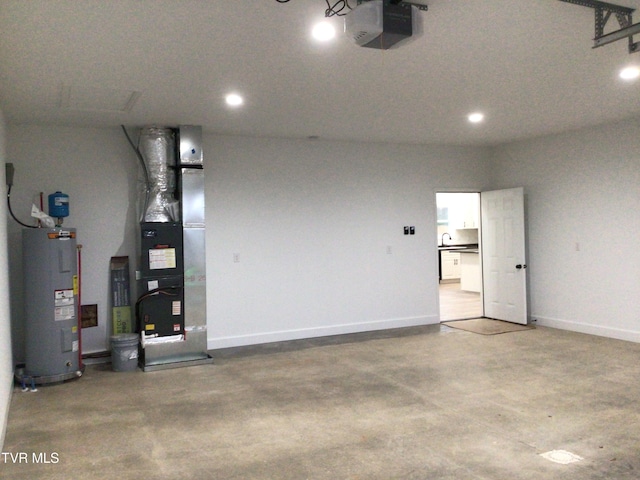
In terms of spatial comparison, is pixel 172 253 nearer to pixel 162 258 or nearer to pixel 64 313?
pixel 162 258

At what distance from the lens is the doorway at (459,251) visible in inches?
394

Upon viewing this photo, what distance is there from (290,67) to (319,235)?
3120 millimetres

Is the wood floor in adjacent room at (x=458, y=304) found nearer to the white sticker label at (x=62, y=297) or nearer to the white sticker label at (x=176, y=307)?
the white sticker label at (x=176, y=307)

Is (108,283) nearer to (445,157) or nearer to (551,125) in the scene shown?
Result: (445,157)

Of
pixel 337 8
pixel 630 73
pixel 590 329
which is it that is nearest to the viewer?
pixel 337 8

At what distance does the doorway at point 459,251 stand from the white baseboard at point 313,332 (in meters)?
1.71

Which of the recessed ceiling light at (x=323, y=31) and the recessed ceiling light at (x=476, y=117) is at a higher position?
the recessed ceiling light at (x=476, y=117)

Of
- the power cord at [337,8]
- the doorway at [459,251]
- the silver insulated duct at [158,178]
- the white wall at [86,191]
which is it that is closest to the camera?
the power cord at [337,8]

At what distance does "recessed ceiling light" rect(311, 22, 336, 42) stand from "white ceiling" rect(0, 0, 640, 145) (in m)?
0.05

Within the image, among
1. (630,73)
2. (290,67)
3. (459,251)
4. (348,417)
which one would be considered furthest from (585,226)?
(459,251)

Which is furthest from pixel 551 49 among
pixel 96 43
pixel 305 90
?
pixel 96 43

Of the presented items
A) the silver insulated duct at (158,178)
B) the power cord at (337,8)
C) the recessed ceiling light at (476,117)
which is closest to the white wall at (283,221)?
the silver insulated duct at (158,178)

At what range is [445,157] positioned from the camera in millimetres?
7367

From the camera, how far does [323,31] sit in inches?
122
